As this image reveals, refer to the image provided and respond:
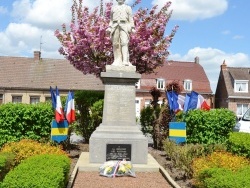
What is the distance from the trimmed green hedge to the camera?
19.7 feet

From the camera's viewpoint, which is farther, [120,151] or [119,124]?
[119,124]

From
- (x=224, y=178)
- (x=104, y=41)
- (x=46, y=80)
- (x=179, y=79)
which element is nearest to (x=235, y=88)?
(x=179, y=79)

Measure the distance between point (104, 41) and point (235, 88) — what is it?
30.4m

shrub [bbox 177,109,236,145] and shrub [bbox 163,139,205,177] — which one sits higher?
shrub [bbox 177,109,236,145]

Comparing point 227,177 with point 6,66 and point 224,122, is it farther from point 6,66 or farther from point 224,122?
point 6,66

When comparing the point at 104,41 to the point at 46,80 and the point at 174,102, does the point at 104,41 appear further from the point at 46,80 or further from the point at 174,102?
the point at 46,80

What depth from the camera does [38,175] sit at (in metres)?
6.33

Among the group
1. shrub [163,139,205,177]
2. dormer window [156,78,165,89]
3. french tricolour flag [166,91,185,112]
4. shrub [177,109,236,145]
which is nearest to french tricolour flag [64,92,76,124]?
shrub [163,139,205,177]

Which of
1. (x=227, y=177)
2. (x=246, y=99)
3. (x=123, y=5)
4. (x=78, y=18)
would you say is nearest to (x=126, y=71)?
(x=123, y=5)

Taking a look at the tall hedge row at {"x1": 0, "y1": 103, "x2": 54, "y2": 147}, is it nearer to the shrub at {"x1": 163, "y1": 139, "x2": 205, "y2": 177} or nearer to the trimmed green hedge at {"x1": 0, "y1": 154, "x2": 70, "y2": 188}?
the shrub at {"x1": 163, "y1": 139, "x2": 205, "y2": 177}

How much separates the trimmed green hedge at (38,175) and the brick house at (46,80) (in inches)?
1315

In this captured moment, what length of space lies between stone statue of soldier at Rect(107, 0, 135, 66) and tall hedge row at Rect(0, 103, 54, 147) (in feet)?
9.87

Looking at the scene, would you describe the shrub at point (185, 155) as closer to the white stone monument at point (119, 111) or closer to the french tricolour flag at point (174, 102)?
the white stone monument at point (119, 111)

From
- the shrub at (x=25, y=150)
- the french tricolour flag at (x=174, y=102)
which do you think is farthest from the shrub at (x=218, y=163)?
the french tricolour flag at (x=174, y=102)
